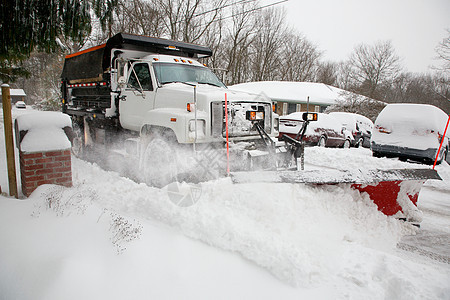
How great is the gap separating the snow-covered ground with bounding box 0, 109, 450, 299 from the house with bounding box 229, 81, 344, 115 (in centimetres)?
2588

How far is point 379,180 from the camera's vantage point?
141 inches

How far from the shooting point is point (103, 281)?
2078mm

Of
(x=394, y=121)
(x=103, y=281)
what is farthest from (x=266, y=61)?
(x=103, y=281)

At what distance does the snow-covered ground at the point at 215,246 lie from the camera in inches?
84.0

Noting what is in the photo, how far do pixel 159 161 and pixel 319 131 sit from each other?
339 inches

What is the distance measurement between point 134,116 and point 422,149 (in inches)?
316

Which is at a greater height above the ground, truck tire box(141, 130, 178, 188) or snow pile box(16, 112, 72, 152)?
snow pile box(16, 112, 72, 152)

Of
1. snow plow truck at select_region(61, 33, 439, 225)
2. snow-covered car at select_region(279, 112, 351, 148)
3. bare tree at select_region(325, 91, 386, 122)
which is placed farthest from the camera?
bare tree at select_region(325, 91, 386, 122)

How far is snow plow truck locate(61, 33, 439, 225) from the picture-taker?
389cm

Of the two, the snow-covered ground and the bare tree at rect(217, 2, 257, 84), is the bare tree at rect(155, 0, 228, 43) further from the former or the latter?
the snow-covered ground

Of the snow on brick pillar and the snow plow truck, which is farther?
the snow plow truck

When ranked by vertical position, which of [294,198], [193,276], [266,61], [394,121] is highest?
[266,61]

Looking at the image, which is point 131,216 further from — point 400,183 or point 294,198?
point 400,183

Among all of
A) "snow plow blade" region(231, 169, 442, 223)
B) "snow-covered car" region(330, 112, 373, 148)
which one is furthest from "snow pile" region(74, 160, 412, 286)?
"snow-covered car" region(330, 112, 373, 148)
